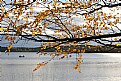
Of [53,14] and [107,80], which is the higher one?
[53,14]

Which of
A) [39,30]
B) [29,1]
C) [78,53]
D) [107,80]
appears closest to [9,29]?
[29,1]

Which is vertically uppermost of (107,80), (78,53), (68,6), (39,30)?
(68,6)

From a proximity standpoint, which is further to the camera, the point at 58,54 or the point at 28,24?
the point at 58,54

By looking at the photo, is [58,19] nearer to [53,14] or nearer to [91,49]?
[53,14]

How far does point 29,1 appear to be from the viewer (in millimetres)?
6270

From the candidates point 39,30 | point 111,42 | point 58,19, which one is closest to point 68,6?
point 58,19

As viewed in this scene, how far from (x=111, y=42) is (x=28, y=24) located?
215 cm

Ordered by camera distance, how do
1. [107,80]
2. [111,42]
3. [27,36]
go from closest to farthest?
[27,36]
[111,42]
[107,80]

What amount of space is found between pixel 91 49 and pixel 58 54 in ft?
3.34

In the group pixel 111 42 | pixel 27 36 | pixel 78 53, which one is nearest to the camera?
pixel 27 36

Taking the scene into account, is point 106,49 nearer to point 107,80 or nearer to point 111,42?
point 111,42

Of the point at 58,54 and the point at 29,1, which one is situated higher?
the point at 29,1

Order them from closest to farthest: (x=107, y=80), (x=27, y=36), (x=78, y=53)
Result: (x=27, y=36), (x=78, y=53), (x=107, y=80)

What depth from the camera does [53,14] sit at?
713cm
